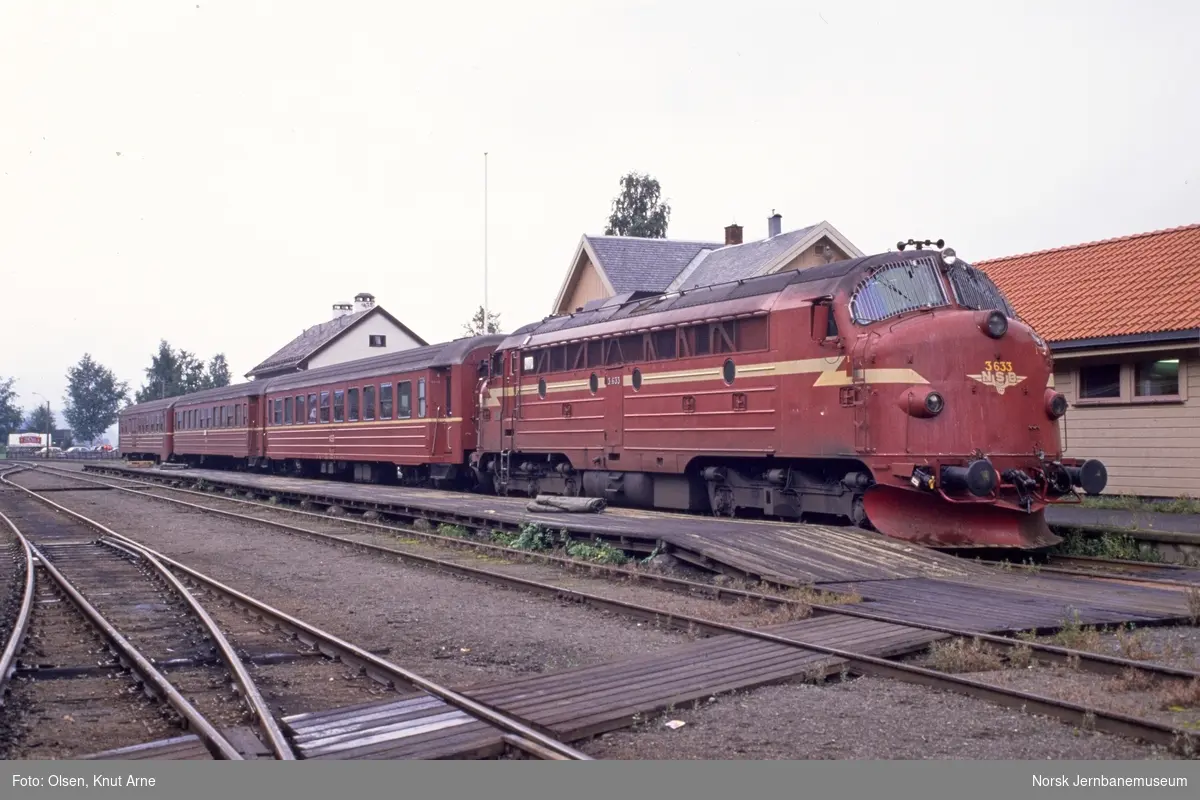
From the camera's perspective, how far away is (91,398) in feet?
382

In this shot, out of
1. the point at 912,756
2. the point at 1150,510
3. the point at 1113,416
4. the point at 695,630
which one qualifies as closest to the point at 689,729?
the point at 912,756

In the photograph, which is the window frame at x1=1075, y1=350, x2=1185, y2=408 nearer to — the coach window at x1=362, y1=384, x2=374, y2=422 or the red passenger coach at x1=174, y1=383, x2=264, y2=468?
the coach window at x1=362, y1=384, x2=374, y2=422

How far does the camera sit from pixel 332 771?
5.21 m

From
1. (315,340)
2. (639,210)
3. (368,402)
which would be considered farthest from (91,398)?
(368,402)

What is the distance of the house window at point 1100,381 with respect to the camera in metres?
18.1

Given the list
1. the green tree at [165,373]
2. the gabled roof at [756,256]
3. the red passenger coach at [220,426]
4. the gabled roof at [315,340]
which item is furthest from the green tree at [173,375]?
the gabled roof at [756,256]

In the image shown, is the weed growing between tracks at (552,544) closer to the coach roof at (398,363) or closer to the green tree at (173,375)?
the coach roof at (398,363)

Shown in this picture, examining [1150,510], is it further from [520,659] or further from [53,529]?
[53,529]

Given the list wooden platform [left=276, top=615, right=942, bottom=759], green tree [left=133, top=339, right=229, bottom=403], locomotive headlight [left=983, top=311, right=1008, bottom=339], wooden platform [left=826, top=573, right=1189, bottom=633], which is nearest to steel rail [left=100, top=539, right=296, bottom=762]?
wooden platform [left=276, top=615, right=942, bottom=759]

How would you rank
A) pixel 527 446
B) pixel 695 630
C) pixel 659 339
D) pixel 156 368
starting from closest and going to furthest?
pixel 695 630 → pixel 659 339 → pixel 527 446 → pixel 156 368

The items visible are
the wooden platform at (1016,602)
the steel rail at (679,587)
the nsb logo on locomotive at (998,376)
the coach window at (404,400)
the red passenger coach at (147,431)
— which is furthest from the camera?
the red passenger coach at (147,431)

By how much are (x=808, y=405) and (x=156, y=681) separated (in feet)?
29.3

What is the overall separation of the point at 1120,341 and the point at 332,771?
625 inches

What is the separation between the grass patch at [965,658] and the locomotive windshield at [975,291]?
6.65 metres
